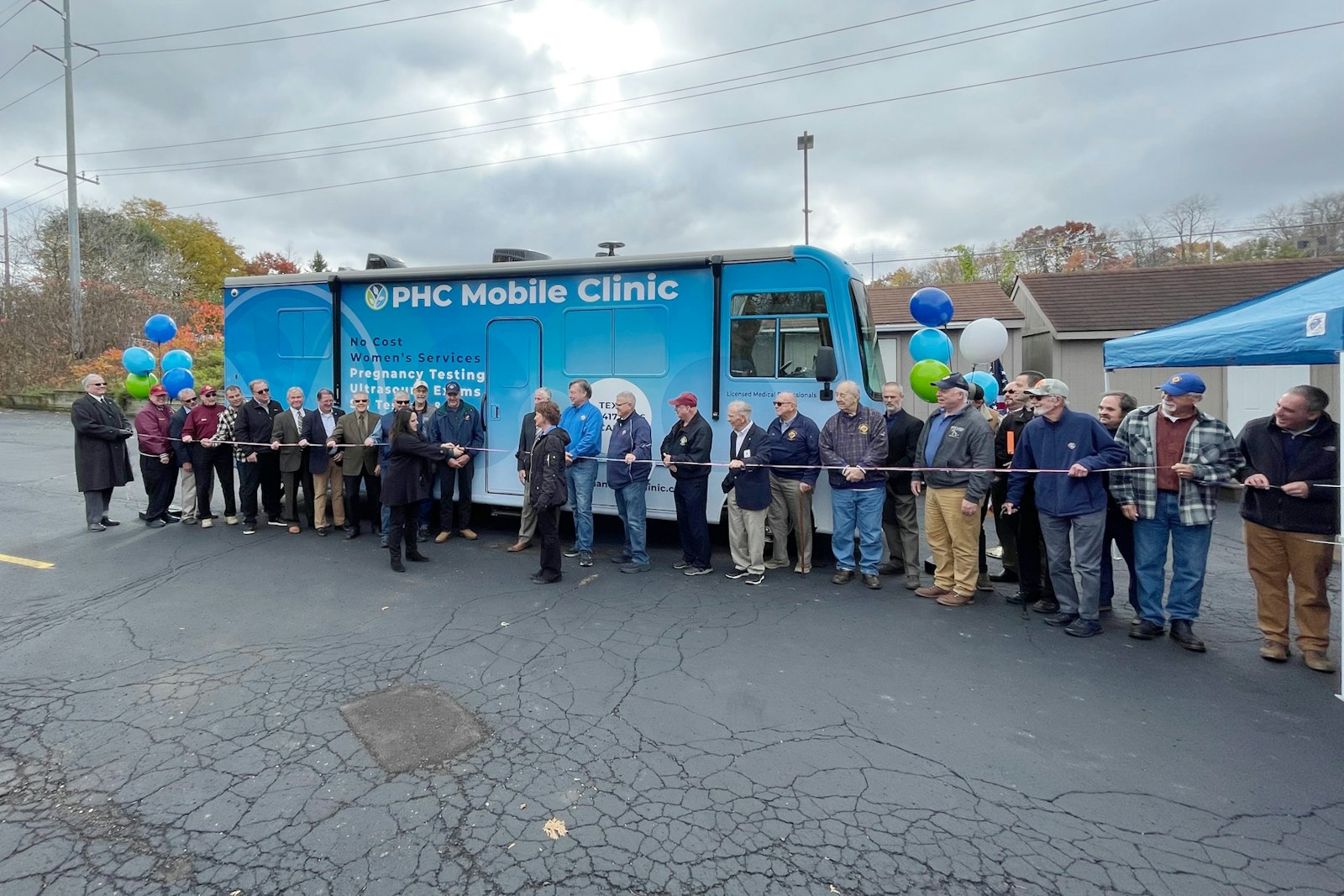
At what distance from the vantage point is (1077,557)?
531cm

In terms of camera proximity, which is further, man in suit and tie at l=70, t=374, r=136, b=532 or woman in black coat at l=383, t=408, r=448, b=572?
man in suit and tie at l=70, t=374, r=136, b=532

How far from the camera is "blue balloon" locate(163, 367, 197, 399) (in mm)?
8664

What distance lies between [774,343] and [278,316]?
6.34m

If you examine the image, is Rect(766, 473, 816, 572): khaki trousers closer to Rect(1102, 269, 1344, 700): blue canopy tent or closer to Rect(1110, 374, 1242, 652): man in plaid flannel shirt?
Rect(1110, 374, 1242, 652): man in plaid flannel shirt

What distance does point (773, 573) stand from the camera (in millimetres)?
6688

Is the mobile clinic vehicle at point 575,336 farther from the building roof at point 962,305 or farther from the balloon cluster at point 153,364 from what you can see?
the building roof at point 962,305

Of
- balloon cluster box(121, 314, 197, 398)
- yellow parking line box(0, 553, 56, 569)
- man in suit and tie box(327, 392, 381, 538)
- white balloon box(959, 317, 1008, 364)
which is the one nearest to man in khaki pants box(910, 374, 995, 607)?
white balloon box(959, 317, 1008, 364)

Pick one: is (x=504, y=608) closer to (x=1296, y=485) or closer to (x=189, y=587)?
(x=189, y=587)

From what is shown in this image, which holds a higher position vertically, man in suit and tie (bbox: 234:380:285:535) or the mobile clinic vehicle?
the mobile clinic vehicle

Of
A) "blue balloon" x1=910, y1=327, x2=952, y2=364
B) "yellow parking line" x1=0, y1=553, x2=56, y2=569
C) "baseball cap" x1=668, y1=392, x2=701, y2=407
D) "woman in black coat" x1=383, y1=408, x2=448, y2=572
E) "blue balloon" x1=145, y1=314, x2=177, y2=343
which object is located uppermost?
"blue balloon" x1=145, y1=314, x2=177, y2=343

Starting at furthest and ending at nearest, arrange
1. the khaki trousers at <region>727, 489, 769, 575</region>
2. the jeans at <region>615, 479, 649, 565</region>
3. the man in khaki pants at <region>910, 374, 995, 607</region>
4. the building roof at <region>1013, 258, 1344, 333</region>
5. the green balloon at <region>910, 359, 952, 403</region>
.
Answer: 1. the building roof at <region>1013, 258, 1344, 333</region>
2. the green balloon at <region>910, 359, 952, 403</region>
3. the jeans at <region>615, 479, 649, 565</region>
4. the khaki trousers at <region>727, 489, 769, 575</region>
5. the man in khaki pants at <region>910, 374, 995, 607</region>

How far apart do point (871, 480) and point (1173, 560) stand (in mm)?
2253

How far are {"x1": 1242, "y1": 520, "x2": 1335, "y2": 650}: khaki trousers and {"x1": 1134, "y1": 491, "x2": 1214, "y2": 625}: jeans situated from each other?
31 centimetres

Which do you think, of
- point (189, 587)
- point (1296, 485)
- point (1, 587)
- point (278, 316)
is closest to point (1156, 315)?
point (1296, 485)
